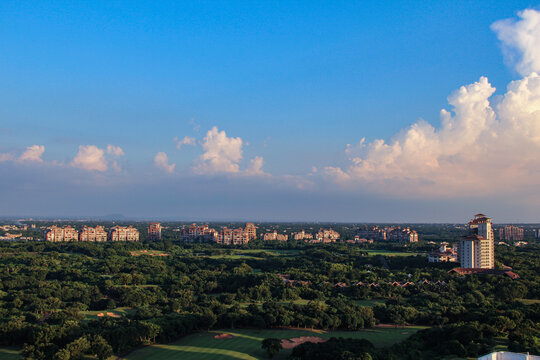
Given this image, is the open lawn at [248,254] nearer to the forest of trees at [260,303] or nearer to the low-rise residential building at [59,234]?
the forest of trees at [260,303]

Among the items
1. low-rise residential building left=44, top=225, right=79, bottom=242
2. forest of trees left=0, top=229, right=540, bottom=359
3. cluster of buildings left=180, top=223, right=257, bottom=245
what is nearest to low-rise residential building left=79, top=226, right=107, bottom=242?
low-rise residential building left=44, top=225, right=79, bottom=242

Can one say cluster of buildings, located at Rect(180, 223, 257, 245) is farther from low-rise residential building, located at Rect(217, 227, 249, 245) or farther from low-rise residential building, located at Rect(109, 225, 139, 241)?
low-rise residential building, located at Rect(109, 225, 139, 241)

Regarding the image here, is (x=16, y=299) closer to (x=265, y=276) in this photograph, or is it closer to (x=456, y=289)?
(x=265, y=276)

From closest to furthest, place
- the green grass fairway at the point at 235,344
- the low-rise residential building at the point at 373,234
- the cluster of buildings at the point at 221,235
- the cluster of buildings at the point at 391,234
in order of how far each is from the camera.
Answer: the green grass fairway at the point at 235,344 < the cluster of buildings at the point at 221,235 < the cluster of buildings at the point at 391,234 < the low-rise residential building at the point at 373,234

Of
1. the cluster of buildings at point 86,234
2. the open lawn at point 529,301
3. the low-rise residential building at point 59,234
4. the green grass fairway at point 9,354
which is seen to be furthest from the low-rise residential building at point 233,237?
the green grass fairway at point 9,354

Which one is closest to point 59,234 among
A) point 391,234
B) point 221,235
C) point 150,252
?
point 150,252

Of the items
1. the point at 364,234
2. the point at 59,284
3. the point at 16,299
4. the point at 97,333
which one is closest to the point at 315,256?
the point at 59,284
